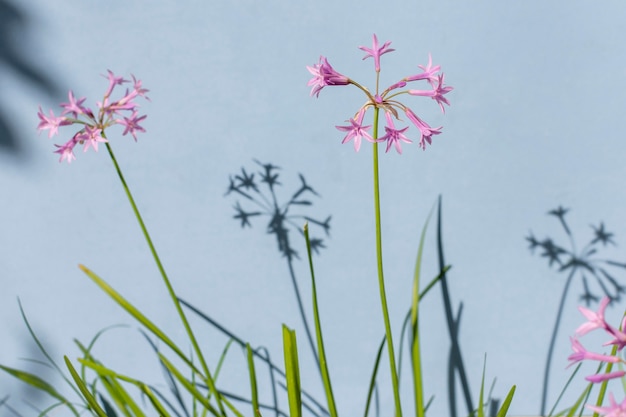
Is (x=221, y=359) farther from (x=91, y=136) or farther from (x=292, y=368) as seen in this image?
(x=91, y=136)

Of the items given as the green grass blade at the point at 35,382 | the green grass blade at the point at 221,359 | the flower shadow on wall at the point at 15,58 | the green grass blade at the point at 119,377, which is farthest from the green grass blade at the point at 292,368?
the flower shadow on wall at the point at 15,58

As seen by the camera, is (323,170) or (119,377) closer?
(119,377)

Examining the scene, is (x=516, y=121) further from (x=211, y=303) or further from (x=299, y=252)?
(x=211, y=303)

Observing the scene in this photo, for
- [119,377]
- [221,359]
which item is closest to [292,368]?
[119,377]

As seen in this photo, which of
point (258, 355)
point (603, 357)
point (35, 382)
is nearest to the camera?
point (603, 357)

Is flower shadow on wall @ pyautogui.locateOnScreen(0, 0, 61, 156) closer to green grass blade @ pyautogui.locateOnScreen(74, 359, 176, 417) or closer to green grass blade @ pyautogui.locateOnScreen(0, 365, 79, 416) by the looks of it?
green grass blade @ pyautogui.locateOnScreen(0, 365, 79, 416)

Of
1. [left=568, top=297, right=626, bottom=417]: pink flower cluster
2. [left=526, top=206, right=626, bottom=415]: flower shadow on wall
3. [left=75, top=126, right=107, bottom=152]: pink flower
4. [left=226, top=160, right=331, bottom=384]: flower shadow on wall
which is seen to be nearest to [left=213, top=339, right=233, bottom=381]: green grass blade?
[left=226, top=160, right=331, bottom=384]: flower shadow on wall
